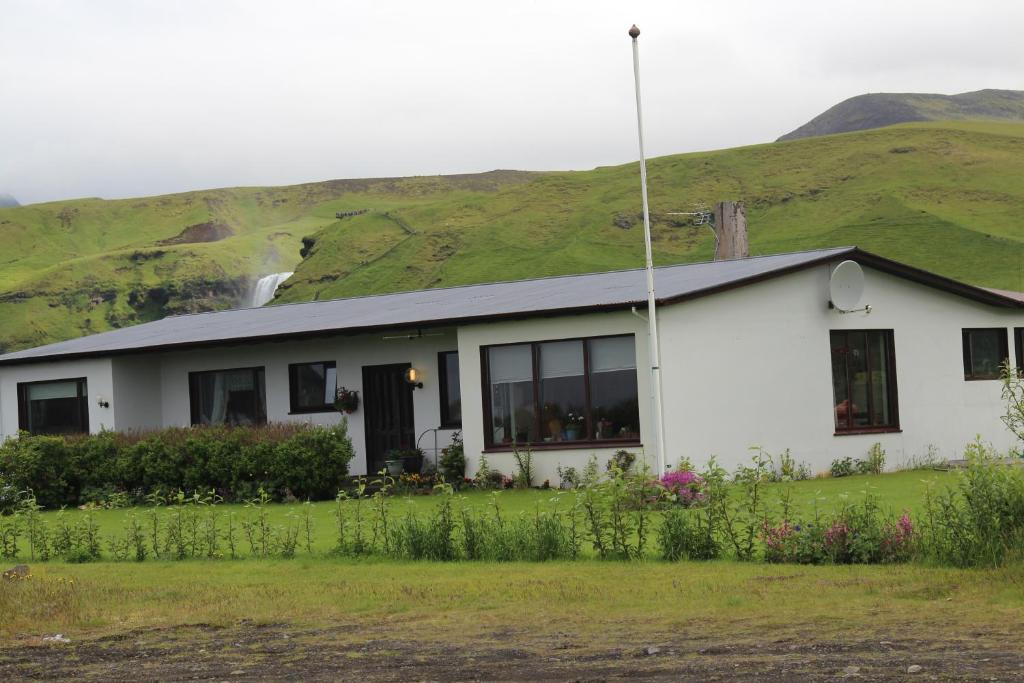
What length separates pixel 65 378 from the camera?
2622 cm

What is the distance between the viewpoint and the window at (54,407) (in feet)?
85.5

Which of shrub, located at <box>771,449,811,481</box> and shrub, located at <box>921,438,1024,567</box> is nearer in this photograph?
shrub, located at <box>921,438,1024,567</box>

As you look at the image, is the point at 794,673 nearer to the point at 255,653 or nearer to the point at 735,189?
the point at 255,653

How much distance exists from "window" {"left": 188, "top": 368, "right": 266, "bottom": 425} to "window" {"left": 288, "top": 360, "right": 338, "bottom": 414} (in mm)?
720

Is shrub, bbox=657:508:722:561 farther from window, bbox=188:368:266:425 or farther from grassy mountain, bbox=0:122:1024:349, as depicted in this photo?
grassy mountain, bbox=0:122:1024:349

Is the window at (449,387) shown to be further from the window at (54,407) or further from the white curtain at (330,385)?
the window at (54,407)

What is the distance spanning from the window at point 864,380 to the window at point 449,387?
6.30 metres

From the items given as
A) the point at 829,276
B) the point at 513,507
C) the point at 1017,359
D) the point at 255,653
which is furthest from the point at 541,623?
the point at 1017,359

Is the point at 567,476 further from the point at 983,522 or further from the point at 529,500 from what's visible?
the point at 983,522

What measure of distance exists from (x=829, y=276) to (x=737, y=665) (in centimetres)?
1521

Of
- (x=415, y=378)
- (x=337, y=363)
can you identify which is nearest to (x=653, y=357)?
(x=415, y=378)

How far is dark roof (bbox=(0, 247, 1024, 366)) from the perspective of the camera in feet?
67.7

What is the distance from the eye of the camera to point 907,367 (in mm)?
22641

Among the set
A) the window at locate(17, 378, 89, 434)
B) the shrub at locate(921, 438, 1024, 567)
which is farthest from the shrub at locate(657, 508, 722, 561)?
the window at locate(17, 378, 89, 434)
